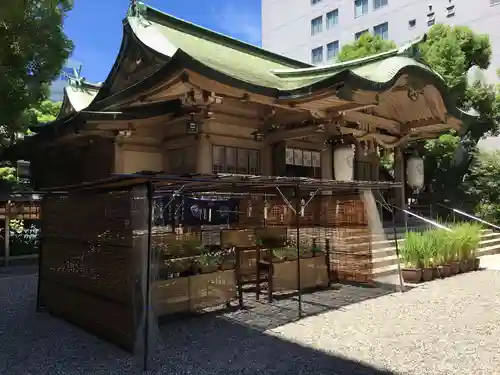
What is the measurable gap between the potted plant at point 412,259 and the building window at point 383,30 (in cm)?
3067

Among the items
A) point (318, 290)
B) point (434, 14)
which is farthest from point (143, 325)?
point (434, 14)

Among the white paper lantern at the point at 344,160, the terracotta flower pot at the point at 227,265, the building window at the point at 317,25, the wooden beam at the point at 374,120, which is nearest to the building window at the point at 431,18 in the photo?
the building window at the point at 317,25

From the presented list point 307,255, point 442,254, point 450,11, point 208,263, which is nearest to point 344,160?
point 442,254

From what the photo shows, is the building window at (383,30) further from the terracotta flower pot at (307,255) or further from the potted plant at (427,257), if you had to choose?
the terracotta flower pot at (307,255)

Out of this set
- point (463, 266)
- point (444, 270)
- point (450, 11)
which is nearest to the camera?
point (444, 270)

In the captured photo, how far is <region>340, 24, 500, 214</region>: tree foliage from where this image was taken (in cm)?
1764

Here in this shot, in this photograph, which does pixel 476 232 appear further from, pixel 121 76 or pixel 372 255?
pixel 121 76

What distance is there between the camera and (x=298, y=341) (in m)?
5.11

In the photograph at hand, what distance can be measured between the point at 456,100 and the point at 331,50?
2341 centimetres

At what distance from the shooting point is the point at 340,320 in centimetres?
598

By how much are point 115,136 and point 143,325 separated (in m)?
6.33

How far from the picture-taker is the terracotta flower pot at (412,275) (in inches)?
342

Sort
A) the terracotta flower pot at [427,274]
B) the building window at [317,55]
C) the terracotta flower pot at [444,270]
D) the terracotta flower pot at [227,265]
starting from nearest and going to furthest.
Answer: the terracotta flower pot at [227,265] < the terracotta flower pot at [427,274] < the terracotta flower pot at [444,270] < the building window at [317,55]

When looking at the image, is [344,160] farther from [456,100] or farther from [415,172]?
[456,100]
